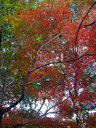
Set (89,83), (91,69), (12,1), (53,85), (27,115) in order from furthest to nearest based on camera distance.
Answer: (27,115), (53,85), (91,69), (89,83), (12,1)

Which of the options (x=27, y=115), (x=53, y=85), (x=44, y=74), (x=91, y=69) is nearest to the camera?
(x=91, y=69)

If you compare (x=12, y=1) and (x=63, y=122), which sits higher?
(x=12, y=1)

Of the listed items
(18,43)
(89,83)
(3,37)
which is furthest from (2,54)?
(89,83)

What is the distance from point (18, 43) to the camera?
258 inches

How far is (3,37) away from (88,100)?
21.8ft

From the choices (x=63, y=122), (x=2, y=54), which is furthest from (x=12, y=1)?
(x=63, y=122)

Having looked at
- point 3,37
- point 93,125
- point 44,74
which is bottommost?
point 93,125

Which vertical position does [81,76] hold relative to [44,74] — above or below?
below

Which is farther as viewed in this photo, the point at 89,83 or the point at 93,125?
the point at 89,83

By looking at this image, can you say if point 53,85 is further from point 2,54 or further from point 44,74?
point 2,54

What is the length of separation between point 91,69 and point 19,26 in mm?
6125

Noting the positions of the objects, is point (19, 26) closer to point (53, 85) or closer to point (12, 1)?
point (12, 1)

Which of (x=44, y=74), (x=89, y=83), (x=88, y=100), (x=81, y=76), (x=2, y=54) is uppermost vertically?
(x=2, y=54)

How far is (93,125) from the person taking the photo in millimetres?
7844
